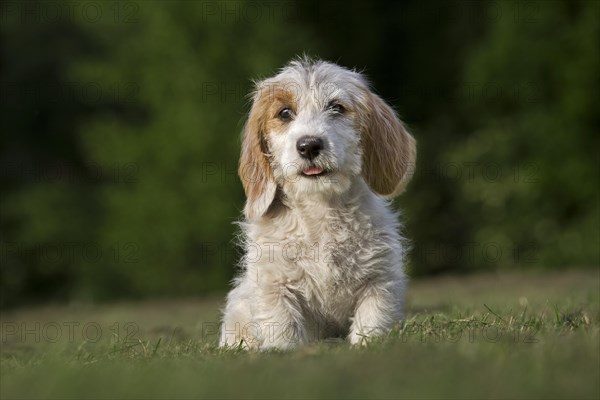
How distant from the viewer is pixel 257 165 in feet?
23.6

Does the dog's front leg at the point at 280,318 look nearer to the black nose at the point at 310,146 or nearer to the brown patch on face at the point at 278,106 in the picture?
the black nose at the point at 310,146

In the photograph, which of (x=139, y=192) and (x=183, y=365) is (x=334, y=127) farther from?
(x=139, y=192)

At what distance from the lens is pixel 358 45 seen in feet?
86.5

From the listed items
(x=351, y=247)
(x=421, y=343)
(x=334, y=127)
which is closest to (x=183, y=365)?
(x=421, y=343)

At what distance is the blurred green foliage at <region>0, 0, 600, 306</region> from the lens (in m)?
21.3

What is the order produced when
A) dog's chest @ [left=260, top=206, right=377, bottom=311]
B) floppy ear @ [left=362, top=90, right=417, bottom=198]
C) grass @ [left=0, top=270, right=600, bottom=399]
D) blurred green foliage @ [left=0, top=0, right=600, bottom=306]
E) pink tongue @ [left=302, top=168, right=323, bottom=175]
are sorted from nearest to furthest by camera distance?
grass @ [left=0, top=270, right=600, bottom=399] < dog's chest @ [left=260, top=206, right=377, bottom=311] < pink tongue @ [left=302, top=168, right=323, bottom=175] < floppy ear @ [left=362, top=90, right=417, bottom=198] < blurred green foliage @ [left=0, top=0, right=600, bottom=306]

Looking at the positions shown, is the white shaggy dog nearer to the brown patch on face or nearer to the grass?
the brown patch on face

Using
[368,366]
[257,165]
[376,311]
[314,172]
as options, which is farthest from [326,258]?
[368,366]

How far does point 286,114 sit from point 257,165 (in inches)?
17.9

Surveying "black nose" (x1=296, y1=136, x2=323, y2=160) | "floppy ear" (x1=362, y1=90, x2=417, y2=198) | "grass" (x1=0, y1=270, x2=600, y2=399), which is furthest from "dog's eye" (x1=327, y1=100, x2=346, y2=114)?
"grass" (x1=0, y1=270, x2=600, y2=399)

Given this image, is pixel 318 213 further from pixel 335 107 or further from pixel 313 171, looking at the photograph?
pixel 335 107

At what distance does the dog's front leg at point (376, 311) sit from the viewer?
638cm

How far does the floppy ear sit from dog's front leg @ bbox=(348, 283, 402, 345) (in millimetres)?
885

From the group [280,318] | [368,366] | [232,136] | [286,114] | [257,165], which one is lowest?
[280,318]
